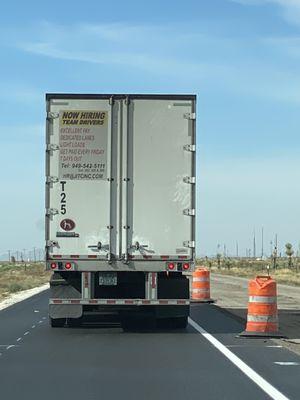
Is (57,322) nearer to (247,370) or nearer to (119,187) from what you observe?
(119,187)

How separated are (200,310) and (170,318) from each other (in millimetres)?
6153

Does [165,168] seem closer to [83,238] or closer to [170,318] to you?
[83,238]

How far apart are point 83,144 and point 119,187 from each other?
120 cm

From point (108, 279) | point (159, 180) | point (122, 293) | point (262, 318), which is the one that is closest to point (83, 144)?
point (159, 180)

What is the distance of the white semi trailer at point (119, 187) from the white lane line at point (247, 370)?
70.7 inches

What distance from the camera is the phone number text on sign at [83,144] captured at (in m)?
16.3

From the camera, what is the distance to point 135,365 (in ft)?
38.3

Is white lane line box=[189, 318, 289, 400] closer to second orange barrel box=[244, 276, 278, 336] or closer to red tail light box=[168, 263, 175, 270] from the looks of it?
second orange barrel box=[244, 276, 278, 336]

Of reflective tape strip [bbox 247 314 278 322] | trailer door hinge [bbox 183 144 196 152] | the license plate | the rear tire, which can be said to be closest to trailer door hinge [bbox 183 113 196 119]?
trailer door hinge [bbox 183 144 196 152]

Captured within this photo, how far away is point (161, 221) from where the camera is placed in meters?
16.2

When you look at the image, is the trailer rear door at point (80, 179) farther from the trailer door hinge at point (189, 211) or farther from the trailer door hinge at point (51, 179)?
the trailer door hinge at point (189, 211)

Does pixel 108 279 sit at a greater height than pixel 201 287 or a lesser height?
greater

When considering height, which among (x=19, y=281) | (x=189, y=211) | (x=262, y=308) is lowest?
(x=19, y=281)

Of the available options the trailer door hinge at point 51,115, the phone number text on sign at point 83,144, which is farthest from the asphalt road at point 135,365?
the trailer door hinge at point 51,115
